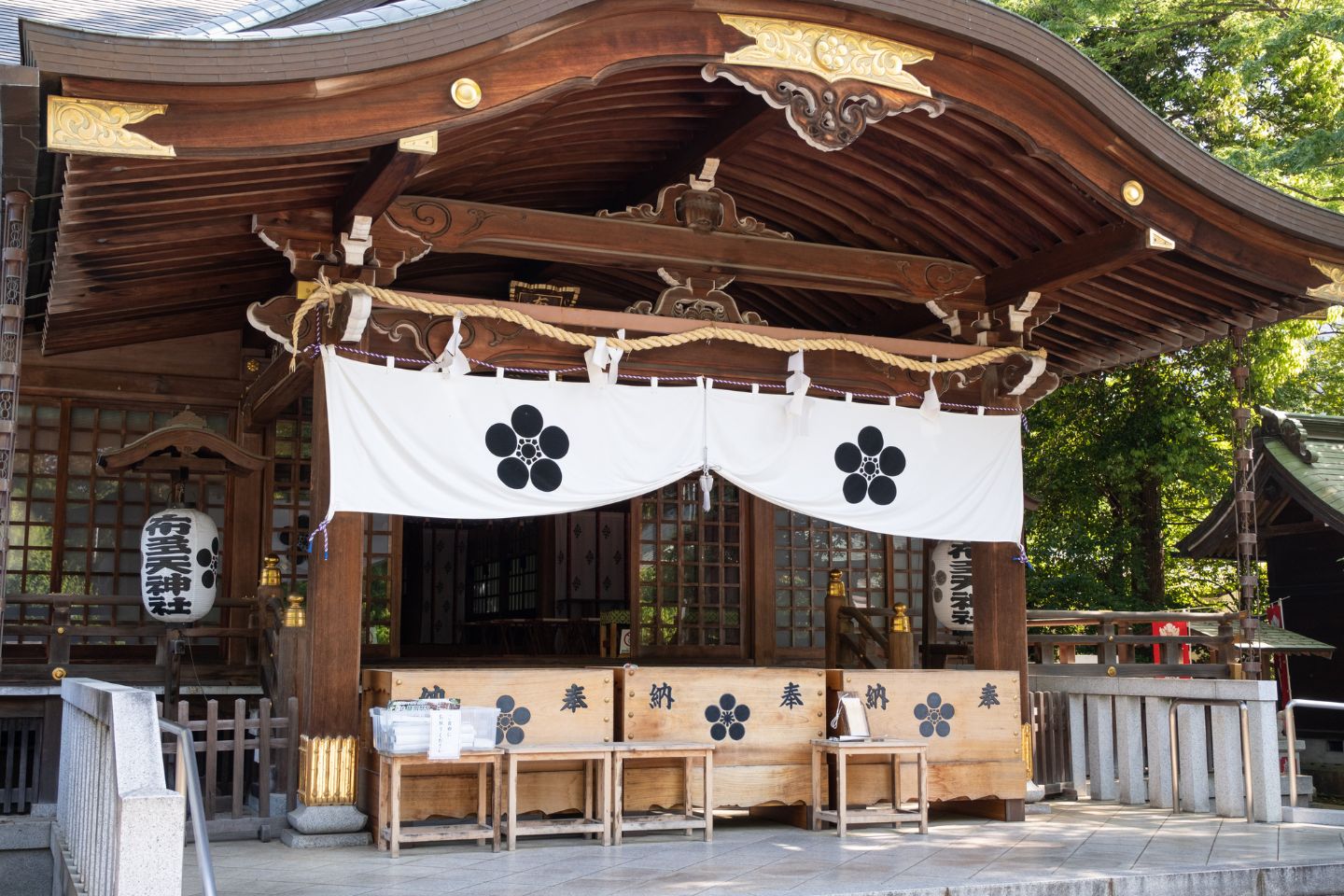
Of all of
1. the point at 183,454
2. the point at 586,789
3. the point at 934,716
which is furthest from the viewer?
the point at 183,454

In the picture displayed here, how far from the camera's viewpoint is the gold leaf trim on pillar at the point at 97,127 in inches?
233

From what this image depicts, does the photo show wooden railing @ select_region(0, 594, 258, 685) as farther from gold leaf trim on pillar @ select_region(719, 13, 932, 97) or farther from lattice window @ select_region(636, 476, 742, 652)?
gold leaf trim on pillar @ select_region(719, 13, 932, 97)

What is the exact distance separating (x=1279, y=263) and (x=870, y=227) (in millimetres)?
2972

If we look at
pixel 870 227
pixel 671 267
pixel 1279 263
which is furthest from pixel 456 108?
pixel 1279 263

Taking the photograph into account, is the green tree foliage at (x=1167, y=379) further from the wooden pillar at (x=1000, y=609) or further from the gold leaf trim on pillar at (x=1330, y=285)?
the wooden pillar at (x=1000, y=609)

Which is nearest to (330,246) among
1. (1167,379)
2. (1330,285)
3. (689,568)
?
(689,568)

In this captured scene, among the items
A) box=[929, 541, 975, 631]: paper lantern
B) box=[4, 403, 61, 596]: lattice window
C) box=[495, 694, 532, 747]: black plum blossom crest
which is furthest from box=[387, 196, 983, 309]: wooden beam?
box=[4, 403, 61, 596]: lattice window

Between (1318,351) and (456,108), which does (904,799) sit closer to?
(456,108)

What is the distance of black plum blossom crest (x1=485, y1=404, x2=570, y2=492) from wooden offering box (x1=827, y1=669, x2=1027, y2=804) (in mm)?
2458

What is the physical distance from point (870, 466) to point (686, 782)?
8.70 ft

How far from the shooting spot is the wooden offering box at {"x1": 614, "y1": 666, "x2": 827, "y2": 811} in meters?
8.15

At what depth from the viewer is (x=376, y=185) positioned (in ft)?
23.1

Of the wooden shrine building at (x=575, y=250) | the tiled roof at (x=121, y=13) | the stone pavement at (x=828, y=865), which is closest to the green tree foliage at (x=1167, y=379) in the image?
the wooden shrine building at (x=575, y=250)

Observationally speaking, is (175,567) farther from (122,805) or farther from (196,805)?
(122,805)
